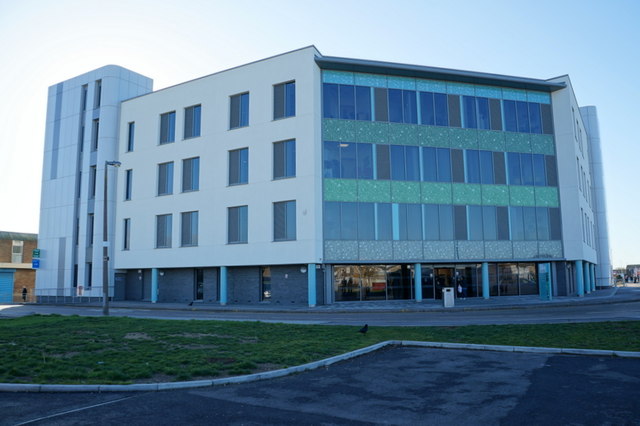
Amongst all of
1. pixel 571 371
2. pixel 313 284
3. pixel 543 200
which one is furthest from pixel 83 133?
pixel 571 371

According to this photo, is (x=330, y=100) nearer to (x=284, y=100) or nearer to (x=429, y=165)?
(x=284, y=100)

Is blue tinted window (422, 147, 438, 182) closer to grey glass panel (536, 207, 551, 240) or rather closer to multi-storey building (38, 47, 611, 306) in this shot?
multi-storey building (38, 47, 611, 306)

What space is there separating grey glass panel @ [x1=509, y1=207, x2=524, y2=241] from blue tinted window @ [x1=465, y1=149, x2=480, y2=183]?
341 cm

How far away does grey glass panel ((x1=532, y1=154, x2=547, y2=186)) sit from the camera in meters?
37.6

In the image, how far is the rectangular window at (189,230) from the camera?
124 ft

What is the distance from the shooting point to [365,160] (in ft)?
112

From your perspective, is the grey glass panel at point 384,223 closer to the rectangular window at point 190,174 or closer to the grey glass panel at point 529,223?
the grey glass panel at point 529,223

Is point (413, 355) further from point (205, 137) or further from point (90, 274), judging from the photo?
point (90, 274)

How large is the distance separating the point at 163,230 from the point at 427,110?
2140 centimetres

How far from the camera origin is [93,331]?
15.8 metres

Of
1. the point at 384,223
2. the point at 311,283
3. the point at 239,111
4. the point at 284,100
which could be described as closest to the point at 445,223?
the point at 384,223

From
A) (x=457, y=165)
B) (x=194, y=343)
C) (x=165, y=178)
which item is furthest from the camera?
(x=165, y=178)

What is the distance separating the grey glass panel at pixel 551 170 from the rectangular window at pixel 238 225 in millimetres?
21949

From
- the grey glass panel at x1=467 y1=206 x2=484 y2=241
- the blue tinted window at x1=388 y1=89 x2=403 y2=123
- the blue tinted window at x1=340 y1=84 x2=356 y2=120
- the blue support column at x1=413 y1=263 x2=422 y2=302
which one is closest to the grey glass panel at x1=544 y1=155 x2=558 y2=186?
the grey glass panel at x1=467 y1=206 x2=484 y2=241
